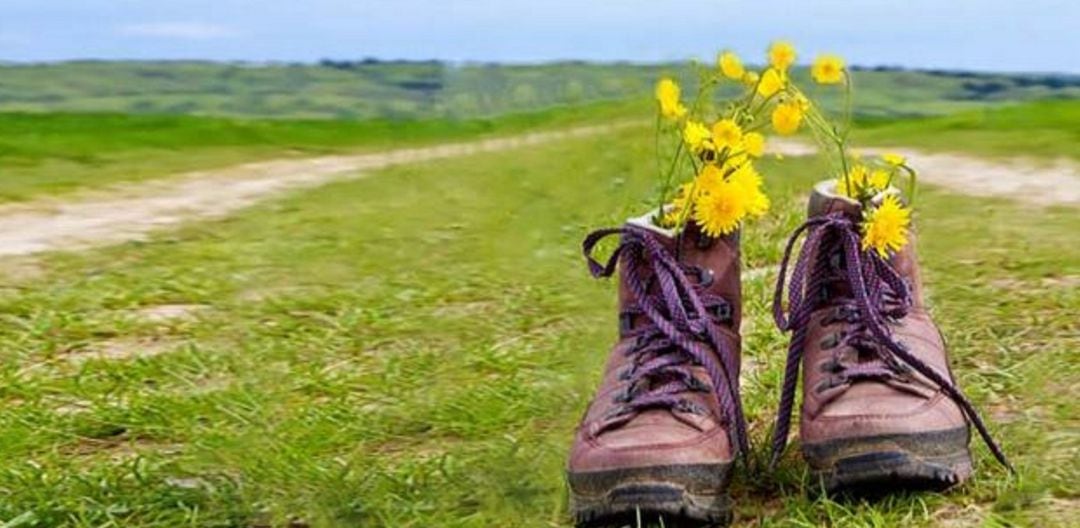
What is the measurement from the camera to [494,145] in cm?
299

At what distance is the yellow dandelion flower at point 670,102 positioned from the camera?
2207mm

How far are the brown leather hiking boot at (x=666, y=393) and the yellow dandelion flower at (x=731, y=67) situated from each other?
0.22 meters

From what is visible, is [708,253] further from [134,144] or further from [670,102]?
[134,144]

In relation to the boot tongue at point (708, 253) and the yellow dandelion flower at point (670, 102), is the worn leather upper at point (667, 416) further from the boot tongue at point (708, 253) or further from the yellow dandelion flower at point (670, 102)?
the yellow dandelion flower at point (670, 102)

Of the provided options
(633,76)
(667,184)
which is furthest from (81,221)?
(667,184)

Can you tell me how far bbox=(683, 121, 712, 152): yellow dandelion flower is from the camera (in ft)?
7.11

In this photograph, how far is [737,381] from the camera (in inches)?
88.3

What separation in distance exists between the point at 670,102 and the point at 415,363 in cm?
122

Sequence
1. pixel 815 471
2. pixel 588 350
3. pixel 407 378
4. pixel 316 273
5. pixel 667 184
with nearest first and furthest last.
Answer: pixel 815 471 → pixel 667 184 → pixel 588 350 → pixel 407 378 → pixel 316 273

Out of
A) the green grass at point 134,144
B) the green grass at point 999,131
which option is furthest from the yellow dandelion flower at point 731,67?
the green grass at point 999,131

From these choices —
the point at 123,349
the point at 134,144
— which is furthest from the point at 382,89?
the point at 134,144

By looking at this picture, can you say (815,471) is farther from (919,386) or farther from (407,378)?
(407,378)

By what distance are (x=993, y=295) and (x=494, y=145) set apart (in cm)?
143

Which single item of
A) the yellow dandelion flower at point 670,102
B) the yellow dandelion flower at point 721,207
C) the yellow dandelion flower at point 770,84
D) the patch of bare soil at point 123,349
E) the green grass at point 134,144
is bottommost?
the green grass at point 134,144
